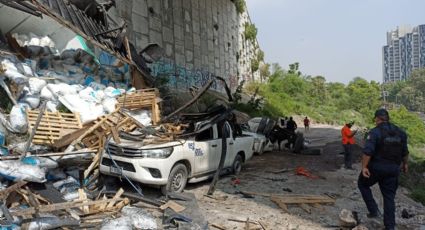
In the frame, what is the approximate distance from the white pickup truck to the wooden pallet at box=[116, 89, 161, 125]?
7.47ft

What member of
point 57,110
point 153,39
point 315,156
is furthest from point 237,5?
point 57,110

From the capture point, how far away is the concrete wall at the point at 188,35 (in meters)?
19.9

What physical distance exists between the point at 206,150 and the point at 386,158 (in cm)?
392

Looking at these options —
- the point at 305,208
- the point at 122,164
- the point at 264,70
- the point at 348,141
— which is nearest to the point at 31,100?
Answer: the point at 122,164

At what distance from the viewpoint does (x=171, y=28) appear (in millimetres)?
22859

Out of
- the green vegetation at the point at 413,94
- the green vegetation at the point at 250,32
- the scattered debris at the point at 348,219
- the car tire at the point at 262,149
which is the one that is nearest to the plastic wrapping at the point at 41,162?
the scattered debris at the point at 348,219

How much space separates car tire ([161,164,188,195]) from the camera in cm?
788

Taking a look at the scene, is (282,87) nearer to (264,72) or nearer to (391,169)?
(264,72)

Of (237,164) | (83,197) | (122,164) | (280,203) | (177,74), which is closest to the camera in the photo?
(83,197)

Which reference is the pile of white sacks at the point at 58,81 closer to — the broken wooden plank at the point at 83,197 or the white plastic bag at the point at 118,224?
the broken wooden plank at the point at 83,197

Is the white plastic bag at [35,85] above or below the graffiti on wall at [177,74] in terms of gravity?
below

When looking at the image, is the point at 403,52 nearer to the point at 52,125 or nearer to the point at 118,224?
the point at 52,125

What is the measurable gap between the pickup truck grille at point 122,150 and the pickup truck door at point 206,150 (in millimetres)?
1278

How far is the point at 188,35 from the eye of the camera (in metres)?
25.1
